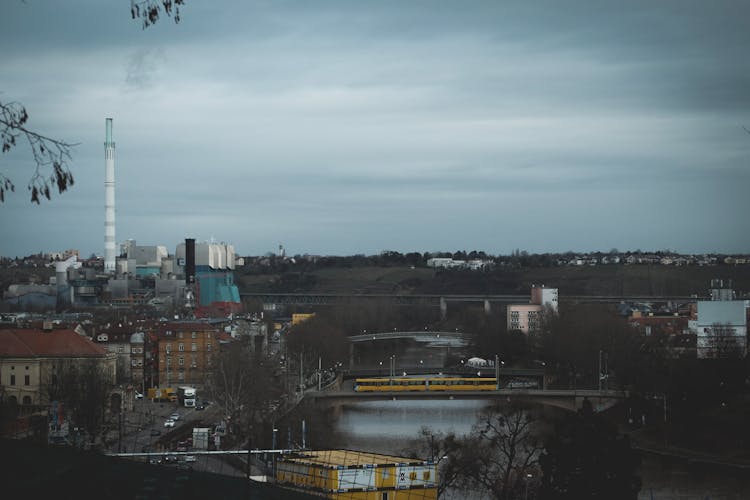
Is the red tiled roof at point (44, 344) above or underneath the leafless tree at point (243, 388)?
above

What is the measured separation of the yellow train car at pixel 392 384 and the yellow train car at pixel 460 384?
0.33 meters

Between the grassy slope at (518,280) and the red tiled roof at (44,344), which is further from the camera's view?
the grassy slope at (518,280)

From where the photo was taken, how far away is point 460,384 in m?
39.7

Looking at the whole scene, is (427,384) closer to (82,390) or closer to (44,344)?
(44,344)

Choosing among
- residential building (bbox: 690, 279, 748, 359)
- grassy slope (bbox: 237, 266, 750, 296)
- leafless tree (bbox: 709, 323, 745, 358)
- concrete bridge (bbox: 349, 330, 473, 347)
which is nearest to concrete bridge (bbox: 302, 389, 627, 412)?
leafless tree (bbox: 709, 323, 745, 358)

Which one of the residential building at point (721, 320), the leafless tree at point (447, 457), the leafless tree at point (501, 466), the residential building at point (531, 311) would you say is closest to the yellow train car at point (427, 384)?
the residential building at point (721, 320)

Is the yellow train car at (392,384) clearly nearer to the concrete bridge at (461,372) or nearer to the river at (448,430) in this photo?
the river at (448,430)

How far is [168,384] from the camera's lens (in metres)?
39.4

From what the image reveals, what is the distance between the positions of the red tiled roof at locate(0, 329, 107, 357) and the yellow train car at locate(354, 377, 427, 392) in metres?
8.28

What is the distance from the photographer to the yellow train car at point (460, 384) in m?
38.3

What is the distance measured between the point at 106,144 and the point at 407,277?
4486cm

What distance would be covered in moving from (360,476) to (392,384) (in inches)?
983

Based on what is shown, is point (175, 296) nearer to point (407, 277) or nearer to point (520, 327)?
point (520, 327)

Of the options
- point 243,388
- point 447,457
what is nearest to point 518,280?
point 243,388
